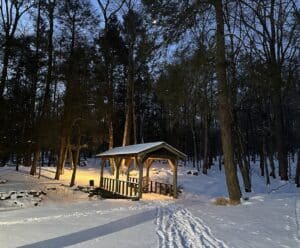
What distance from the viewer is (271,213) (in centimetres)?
960

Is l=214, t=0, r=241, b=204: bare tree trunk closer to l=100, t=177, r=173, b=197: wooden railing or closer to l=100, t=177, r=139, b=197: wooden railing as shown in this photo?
l=100, t=177, r=139, b=197: wooden railing

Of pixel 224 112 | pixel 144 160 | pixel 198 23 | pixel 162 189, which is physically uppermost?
pixel 198 23

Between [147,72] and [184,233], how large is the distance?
10.1 meters

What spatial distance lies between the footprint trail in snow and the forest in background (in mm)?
3916

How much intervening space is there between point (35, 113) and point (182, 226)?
69.2 ft

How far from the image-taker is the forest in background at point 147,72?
473 inches

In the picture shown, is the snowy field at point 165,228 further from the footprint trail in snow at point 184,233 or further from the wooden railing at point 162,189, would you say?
the wooden railing at point 162,189

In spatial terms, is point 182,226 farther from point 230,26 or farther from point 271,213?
point 230,26

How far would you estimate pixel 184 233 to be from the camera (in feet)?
23.5

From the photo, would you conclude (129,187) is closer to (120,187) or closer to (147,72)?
(120,187)

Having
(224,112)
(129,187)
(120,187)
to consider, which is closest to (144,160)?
(129,187)

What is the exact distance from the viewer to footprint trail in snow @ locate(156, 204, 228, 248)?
242 inches

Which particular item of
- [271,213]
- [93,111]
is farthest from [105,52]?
[271,213]

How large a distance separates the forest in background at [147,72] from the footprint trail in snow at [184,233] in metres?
3.92
